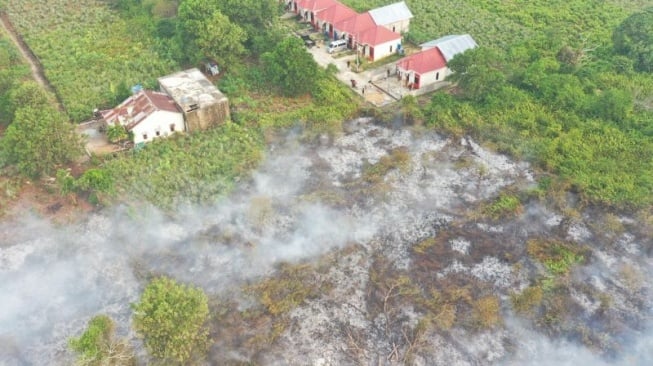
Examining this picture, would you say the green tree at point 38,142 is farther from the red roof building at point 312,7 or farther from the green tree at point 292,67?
the red roof building at point 312,7

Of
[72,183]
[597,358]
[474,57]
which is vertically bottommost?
[597,358]

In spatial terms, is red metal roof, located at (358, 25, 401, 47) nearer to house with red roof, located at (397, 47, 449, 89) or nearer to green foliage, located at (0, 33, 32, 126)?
house with red roof, located at (397, 47, 449, 89)

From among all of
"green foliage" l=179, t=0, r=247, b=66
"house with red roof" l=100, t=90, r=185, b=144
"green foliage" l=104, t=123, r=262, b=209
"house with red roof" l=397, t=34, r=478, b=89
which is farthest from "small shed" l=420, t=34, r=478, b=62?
"house with red roof" l=100, t=90, r=185, b=144

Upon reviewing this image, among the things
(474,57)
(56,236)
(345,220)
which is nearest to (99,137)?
(56,236)

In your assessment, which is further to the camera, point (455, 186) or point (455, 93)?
point (455, 93)

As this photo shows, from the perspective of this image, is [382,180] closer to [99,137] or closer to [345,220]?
[345,220]

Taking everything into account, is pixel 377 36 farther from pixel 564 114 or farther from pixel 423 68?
pixel 564 114
